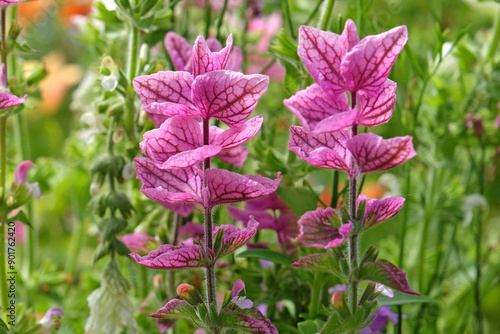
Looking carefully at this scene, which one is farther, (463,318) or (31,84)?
(463,318)

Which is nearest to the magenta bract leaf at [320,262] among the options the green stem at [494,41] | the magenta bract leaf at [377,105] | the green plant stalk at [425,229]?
the magenta bract leaf at [377,105]

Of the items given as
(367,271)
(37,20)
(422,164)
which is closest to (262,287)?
(367,271)

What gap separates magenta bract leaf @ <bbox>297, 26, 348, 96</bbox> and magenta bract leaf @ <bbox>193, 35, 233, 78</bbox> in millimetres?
55

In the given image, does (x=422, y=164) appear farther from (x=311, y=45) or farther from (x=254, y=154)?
(x=311, y=45)

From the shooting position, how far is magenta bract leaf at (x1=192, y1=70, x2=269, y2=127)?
435 millimetres

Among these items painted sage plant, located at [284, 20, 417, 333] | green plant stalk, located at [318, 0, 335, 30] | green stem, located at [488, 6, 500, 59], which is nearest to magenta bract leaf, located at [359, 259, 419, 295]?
painted sage plant, located at [284, 20, 417, 333]

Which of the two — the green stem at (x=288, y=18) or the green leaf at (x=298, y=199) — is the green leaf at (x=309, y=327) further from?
the green stem at (x=288, y=18)

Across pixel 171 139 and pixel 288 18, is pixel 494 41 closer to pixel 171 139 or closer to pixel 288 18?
pixel 288 18

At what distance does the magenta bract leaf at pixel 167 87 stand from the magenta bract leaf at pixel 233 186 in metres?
0.05

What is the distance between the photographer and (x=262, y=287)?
0.67 meters

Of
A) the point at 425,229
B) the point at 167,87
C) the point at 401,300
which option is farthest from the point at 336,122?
the point at 425,229

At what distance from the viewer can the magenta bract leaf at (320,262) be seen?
0.46 metres

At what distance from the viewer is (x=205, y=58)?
0.46 metres

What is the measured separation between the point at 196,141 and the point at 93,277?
492 mm
